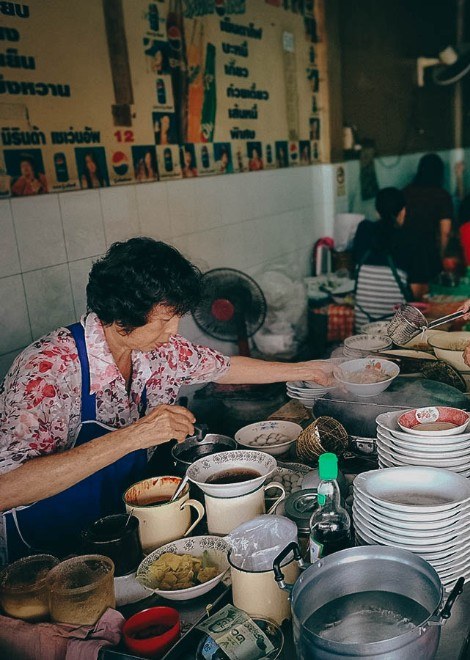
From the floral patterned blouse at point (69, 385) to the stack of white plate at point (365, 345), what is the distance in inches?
30.8

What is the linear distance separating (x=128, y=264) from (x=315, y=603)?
45.5 inches

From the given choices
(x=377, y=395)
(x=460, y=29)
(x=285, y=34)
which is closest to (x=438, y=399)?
(x=377, y=395)

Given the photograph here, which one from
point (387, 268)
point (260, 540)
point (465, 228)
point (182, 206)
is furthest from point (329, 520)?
point (465, 228)

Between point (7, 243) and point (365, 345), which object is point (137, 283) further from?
point (365, 345)

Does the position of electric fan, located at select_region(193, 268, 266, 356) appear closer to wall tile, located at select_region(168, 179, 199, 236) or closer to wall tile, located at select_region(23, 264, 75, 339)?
wall tile, located at select_region(168, 179, 199, 236)

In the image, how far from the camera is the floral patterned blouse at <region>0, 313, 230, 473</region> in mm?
1849

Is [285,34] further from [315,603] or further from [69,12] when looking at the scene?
[315,603]

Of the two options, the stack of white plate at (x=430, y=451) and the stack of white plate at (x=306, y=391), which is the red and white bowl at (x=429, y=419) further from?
the stack of white plate at (x=306, y=391)

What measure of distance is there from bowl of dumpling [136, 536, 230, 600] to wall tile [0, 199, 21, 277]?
72.1 inches

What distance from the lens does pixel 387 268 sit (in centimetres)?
475

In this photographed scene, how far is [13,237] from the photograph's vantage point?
305cm

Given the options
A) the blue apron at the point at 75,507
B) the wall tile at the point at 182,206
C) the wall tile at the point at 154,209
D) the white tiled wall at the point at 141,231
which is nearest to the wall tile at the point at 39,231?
the white tiled wall at the point at 141,231

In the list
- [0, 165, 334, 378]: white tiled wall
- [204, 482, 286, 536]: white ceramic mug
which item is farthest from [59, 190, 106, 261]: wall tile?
[204, 482, 286, 536]: white ceramic mug

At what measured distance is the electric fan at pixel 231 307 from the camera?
164 inches
